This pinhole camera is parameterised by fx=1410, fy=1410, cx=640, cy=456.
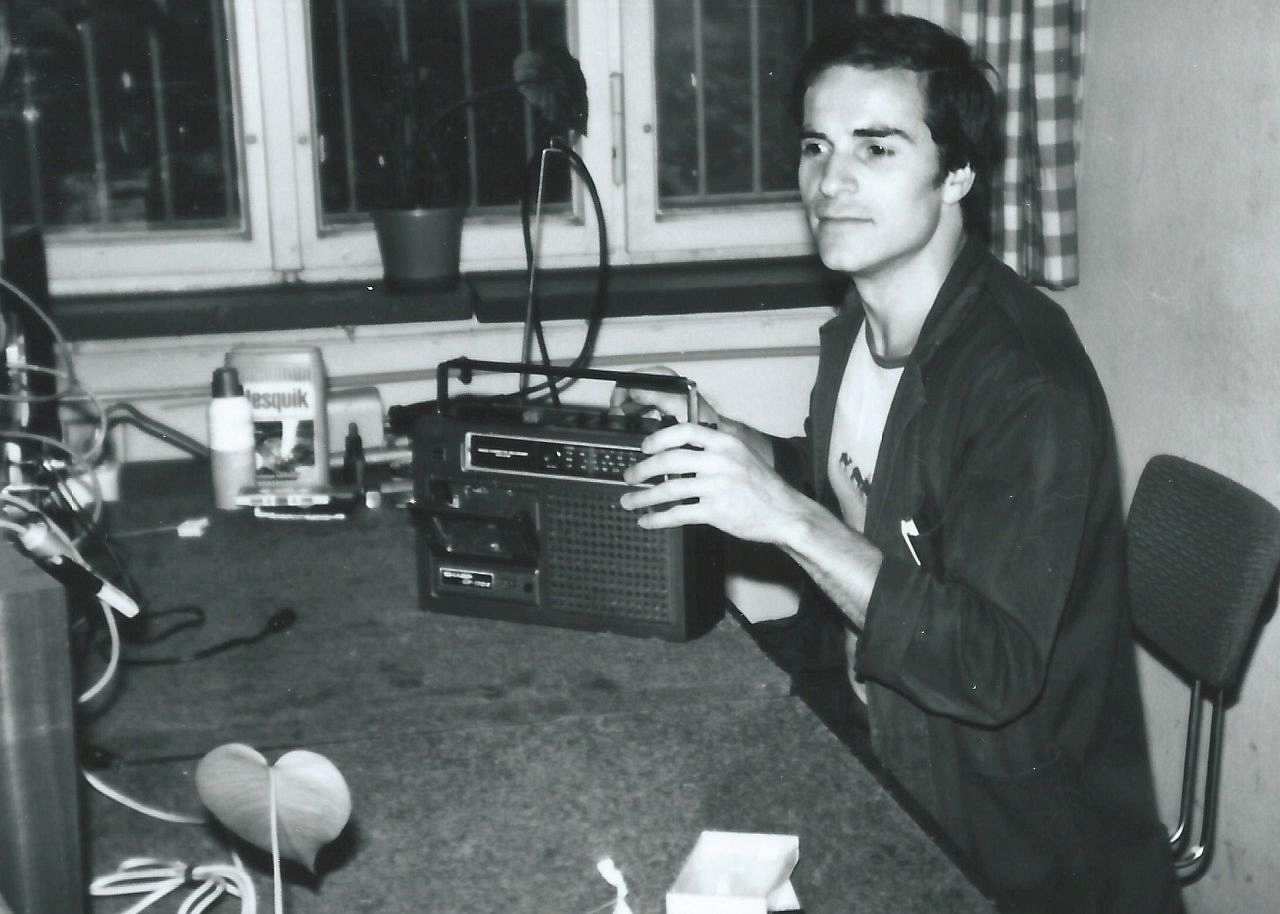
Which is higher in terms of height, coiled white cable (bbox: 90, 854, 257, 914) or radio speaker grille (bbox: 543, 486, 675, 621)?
radio speaker grille (bbox: 543, 486, 675, 621)

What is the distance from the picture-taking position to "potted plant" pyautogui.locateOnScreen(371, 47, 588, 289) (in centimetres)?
251

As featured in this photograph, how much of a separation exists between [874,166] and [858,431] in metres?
0.34

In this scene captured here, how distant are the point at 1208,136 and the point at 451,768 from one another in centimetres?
160

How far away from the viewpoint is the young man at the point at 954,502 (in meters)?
1.31

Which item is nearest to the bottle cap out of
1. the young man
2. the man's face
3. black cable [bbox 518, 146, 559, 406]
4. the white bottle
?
the white bottle

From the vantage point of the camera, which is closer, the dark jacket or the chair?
the dark jacket

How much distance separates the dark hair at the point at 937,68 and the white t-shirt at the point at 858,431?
0.27 metres

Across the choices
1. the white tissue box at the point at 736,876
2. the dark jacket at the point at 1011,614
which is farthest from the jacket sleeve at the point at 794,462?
the white tissue box at the point at 736,876

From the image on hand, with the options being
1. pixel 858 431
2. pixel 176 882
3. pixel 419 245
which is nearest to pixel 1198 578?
pixel 858 431

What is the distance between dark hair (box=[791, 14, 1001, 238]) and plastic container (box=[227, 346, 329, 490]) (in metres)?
0.89

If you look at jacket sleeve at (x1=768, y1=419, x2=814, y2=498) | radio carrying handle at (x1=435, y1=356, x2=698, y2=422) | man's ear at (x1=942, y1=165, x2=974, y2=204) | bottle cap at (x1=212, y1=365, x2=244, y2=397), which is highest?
man's ear at (x1=942, y1=165, x2=974, y2=204)

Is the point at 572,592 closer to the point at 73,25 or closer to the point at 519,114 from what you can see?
the point at 519,114

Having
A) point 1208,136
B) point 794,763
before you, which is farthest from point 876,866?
point 1208,136

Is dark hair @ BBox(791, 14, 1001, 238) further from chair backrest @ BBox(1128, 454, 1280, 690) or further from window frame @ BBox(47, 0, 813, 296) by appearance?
window frame @ BBox(47, 0, 813, 296)
